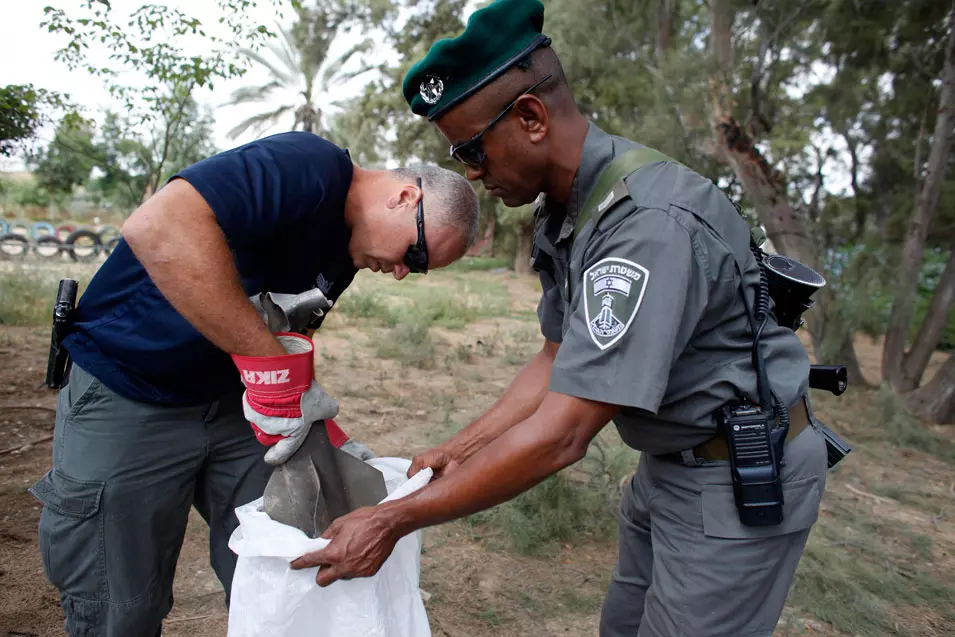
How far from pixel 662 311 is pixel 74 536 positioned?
1.61 m

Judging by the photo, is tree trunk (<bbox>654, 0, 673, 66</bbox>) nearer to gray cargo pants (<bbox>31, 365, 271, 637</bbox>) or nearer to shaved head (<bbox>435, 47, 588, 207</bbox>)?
shaved head (<bbox>435, 47, 588, 207</bbox>)

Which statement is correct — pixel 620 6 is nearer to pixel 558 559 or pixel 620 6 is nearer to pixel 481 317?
pixel 481 317

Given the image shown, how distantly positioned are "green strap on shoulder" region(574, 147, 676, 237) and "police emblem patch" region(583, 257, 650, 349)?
21 cm

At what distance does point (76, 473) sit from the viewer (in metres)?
1.78

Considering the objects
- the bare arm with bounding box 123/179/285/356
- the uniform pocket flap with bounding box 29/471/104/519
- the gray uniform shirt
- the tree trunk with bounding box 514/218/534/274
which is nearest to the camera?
the gray uniform shirt

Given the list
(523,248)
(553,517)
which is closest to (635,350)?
(553,517)

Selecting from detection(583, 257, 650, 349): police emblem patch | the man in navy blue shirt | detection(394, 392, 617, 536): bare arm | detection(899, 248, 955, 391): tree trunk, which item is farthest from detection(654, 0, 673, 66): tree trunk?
detection(394, 392, 617, 536): bare arm

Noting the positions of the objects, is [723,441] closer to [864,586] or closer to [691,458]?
[691,458]

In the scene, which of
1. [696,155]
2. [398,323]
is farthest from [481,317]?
[696,155]

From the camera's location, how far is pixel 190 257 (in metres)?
1.49

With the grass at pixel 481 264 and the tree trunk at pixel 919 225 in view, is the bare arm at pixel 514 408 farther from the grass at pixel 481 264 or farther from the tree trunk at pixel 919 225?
the grass at pixel 481 264

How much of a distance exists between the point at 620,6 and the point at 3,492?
9.06 m

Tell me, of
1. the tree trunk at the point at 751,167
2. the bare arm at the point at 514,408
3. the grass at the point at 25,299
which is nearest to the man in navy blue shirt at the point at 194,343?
Answer: the bare arm at the point at 514,408

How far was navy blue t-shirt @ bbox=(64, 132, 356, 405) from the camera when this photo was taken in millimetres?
1617
